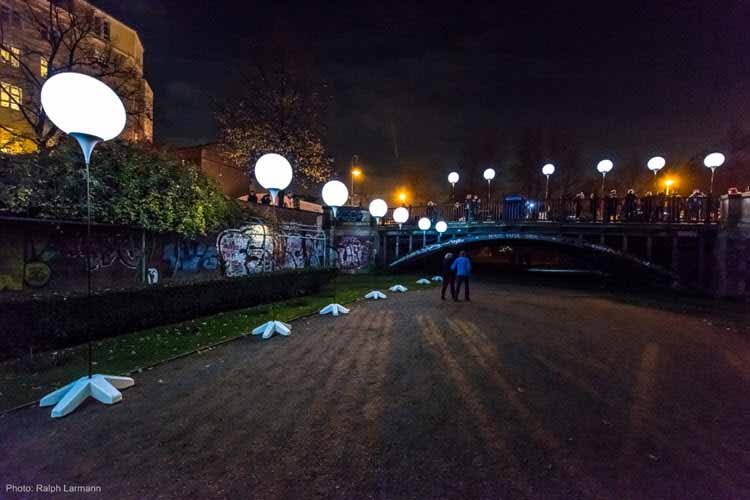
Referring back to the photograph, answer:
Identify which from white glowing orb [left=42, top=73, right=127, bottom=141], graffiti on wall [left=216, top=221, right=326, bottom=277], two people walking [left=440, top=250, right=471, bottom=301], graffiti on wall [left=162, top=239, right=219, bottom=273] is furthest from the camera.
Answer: graffiti on wall [left=216, top=221, right=326, bottom=277]

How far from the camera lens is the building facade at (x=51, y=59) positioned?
55.3 feet

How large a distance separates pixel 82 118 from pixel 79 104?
168 mm

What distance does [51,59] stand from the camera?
16.5 metres

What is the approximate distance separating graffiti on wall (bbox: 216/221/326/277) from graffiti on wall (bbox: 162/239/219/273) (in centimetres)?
34

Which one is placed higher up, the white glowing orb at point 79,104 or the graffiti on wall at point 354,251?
the white glowing orb at point 79,104

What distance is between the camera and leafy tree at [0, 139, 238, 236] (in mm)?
9109

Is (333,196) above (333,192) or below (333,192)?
below

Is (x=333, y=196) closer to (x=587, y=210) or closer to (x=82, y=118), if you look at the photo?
(x=82, y=118)

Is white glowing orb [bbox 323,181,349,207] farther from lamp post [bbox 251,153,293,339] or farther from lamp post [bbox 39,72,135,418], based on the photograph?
lamp post [bbox 39,72,135,418]

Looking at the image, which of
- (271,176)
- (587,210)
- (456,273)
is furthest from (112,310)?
(587,210)

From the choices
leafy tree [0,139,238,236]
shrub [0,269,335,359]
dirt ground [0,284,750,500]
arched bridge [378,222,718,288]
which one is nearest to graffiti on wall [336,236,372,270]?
arched bridge [378,222,718,288]

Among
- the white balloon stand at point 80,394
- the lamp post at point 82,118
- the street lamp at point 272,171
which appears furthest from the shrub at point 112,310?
the street lamp at point 272,171

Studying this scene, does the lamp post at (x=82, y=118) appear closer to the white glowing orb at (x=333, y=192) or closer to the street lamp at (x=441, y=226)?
the white glowing orb at (x=333, y=192)

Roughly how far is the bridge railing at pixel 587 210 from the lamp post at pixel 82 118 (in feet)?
71.6
